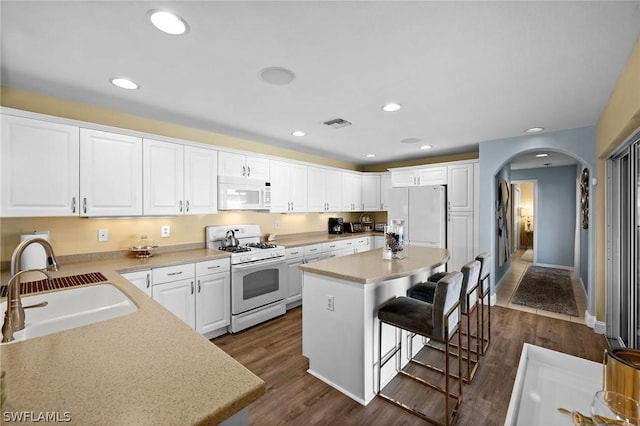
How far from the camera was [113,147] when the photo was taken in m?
2.65

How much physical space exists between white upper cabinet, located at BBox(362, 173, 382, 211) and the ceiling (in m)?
2.80

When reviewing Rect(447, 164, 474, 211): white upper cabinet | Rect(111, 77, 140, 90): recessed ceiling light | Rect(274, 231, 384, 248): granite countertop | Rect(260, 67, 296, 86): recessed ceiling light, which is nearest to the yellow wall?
Rect(447, 164, 474, 211): white upper cabinet

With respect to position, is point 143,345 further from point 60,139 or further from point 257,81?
point 60,139

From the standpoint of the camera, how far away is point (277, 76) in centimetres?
212

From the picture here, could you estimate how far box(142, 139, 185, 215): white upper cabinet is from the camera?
113 inches

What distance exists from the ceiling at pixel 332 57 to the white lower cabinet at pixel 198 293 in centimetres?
165

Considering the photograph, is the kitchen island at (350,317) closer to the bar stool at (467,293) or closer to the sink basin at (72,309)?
the bar stool at (467,293)

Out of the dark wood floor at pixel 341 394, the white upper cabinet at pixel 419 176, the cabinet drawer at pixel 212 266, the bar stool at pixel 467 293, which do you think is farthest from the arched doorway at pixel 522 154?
the cabinet drawer at pixel 212 266

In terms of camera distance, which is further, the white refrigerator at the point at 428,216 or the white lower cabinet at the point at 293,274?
the white refrigerator at the point at 428,216

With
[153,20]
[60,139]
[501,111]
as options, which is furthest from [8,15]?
[501,111]

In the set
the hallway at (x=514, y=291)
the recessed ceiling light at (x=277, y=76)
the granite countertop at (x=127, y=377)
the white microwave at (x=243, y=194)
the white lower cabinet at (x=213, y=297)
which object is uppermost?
the recessed ceiling light at (x=277, y=76)

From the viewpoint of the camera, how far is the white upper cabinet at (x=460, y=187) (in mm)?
4359

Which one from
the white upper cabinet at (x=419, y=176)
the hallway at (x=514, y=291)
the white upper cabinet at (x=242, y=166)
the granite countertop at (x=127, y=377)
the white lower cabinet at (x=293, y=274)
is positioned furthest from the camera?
the white upper cabinet at (x=419, y=176)

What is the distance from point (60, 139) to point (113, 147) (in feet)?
1.22
